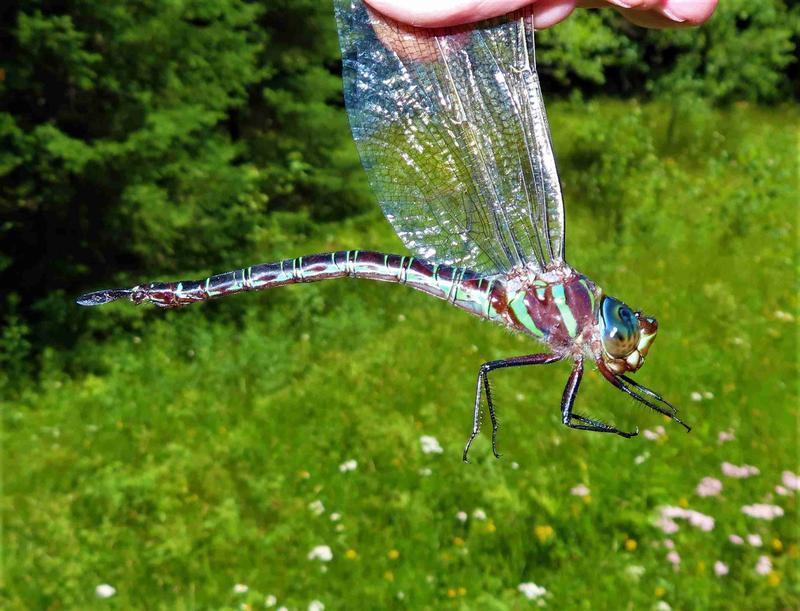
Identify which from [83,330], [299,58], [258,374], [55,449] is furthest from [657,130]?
[55,449]

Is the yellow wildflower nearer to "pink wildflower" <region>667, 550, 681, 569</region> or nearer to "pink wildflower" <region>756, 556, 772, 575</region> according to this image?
"pink wildflower" <region>667, 550, 681, 569</region>

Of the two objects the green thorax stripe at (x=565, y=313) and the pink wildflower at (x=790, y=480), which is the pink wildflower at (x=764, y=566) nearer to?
the pink wildflower at (x=790, y=480)

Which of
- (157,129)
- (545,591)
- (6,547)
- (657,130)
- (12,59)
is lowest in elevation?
(6,547)

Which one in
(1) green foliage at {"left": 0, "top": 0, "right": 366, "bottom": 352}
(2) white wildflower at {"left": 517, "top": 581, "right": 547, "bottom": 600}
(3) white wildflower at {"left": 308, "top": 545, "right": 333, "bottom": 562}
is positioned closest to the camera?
(2) white wildflower at {"left": 517, "top": 581, "right": 547, "bottom": 600}

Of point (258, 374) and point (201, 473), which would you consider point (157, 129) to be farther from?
point (201, 473)

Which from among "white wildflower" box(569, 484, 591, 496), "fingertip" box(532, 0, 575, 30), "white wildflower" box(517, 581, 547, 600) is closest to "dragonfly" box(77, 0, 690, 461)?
"fingertip" box(532, 0, 575, 30)

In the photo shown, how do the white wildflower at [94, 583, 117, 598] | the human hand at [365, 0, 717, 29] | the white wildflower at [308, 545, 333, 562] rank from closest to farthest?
the human hand at [365, 0, 717, 29], the white wildflower at [94, 583, 117, 598], the white wildflower at [308, 545, 333, 562]

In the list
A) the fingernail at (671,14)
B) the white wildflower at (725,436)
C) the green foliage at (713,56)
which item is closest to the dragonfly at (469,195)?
the fingernail at (671,14)
